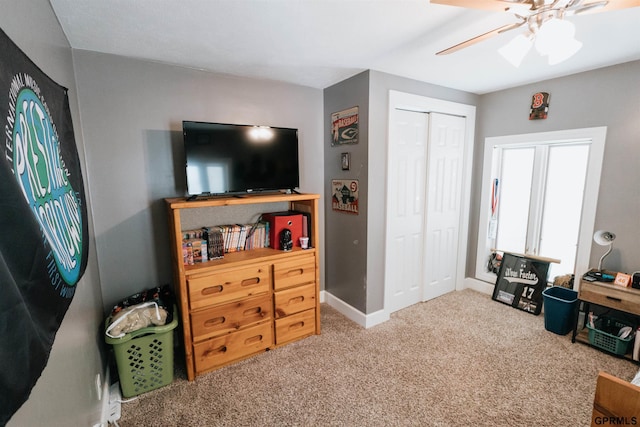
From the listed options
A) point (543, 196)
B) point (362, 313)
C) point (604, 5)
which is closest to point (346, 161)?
point (362, 313)

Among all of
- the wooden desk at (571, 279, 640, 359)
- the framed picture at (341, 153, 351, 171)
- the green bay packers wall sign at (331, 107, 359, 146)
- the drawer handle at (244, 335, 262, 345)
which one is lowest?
the drawer handle at (244, 335, 262, 345)

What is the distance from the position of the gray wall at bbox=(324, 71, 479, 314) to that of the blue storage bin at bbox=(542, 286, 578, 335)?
146 centimetres

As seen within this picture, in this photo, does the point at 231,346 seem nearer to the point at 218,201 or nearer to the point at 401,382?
the point at 218,201

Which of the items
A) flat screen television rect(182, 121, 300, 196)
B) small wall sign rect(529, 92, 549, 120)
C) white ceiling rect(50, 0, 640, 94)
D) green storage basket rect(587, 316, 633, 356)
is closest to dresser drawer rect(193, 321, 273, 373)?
flat screen television rect(182, 121, 300, 196)

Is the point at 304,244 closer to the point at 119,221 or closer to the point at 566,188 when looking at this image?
the point at 119,221

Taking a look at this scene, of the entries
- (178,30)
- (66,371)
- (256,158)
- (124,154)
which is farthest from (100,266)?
(178,30)

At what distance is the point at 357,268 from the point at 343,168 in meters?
0.95

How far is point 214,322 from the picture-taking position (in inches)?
81.3

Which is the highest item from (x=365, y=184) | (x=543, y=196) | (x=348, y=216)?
(x=365, y=184)

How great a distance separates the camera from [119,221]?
212 cm

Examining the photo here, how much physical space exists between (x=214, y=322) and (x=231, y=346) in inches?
9.7

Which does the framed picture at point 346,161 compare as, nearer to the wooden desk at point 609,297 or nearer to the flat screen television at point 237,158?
the flat screen television at point 237,158

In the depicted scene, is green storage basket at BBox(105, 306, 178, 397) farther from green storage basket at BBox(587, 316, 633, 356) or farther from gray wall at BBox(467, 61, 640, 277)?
gray wall at BBox(467, 61, 640, 277)

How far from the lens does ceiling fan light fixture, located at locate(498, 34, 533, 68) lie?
4.30ft
